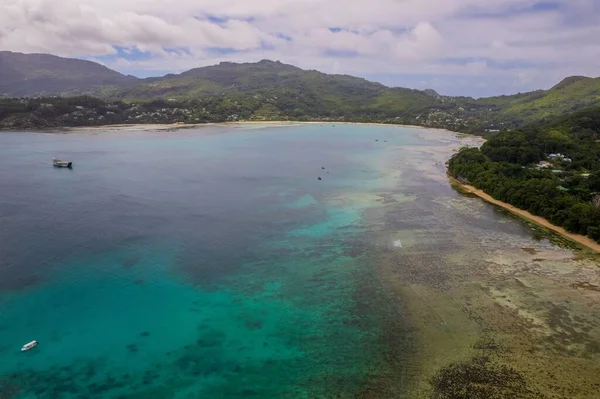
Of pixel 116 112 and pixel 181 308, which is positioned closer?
pixel 181 308

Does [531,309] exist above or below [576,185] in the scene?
below

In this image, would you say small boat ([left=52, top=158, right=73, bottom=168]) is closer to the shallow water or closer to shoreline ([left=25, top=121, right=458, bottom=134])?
the shallow water

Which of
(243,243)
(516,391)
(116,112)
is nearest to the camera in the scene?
(516,391)

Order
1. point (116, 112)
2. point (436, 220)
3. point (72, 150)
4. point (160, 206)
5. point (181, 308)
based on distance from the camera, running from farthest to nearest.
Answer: point (116, 112) < point (72, 150) < point (160, 206) < point (436, 220) < point (181, 308)

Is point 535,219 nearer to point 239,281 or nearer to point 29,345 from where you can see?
point 239,281

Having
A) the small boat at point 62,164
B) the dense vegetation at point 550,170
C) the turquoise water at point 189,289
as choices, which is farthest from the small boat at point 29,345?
the small boat at point 62,164

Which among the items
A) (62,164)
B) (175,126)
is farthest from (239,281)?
(175,126)

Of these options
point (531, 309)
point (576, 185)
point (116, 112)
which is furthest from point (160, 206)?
point (116, 112)

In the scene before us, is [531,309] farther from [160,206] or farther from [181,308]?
[160,206]
